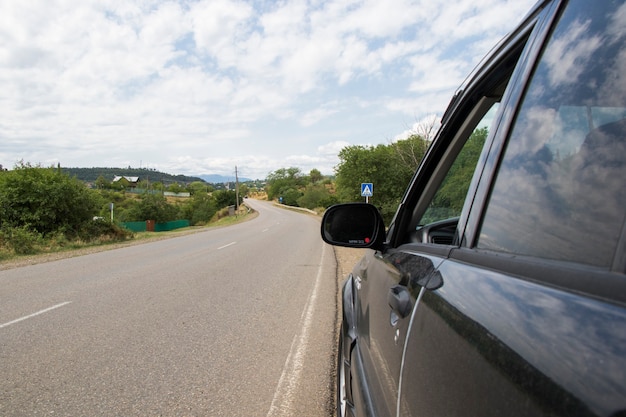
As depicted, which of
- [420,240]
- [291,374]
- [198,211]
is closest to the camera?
[420,240]

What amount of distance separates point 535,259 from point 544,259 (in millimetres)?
29

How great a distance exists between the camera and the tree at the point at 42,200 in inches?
778

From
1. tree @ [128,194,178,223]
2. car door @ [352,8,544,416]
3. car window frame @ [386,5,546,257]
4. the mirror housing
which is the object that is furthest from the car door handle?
tree @ [128,194,178,223]

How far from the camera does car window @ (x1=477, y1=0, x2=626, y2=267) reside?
A: 83 cm

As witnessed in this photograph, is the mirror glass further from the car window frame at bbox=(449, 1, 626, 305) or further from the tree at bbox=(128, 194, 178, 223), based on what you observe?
the tree at bbox=(128, 194, 178, 223)

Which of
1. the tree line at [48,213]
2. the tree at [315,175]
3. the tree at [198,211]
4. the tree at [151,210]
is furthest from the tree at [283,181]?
the tree line at [48,213]

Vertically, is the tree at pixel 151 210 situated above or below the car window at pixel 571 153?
below

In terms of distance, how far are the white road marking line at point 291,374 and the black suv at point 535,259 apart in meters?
A: 2.03

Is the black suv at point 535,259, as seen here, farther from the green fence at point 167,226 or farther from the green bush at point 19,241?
the green fence at point 167,226

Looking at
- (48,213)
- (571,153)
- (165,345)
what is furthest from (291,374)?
(48,213)

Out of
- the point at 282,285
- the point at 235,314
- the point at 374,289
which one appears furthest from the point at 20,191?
the point at 374,289

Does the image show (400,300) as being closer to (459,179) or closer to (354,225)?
(459,179)

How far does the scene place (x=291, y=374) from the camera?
13.8 feet

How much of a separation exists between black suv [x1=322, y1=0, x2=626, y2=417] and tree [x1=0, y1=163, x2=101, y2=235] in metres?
22.0
